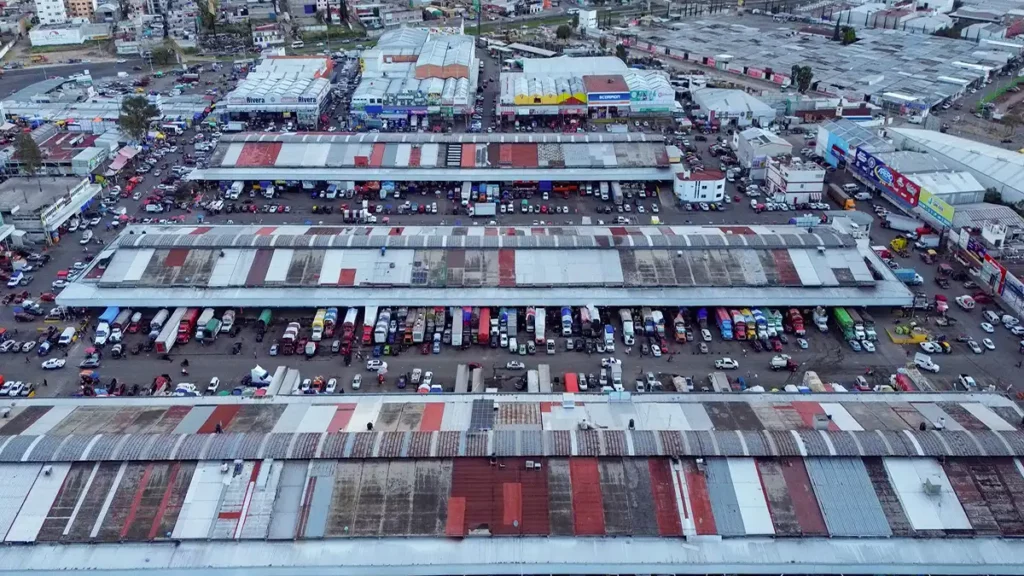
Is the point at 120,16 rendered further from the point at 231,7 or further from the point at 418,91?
the point at 418,91

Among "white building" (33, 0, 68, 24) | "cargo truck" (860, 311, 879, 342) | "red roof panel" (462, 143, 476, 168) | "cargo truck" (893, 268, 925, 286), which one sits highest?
"white building" (33, 0, 68, 24)

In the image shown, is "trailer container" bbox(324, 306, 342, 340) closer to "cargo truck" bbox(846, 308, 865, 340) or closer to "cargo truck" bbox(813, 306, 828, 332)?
"cargo truck" bbox(813, 306, 828, 332)

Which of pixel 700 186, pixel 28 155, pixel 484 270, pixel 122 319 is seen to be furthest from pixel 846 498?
pixel 28 155

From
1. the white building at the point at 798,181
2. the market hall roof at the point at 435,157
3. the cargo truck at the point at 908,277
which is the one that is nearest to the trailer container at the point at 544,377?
the cargo truck at the point at 908,277

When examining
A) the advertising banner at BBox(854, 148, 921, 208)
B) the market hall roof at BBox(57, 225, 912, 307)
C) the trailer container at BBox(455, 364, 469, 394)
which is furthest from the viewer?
the advertising banner at BBox(854, 148, 921, 208)

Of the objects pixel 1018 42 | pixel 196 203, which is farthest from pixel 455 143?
pixel 1018 42

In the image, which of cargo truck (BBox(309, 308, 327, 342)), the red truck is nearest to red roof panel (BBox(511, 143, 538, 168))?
cargo truck (BBox(309, 308, 327, 342))

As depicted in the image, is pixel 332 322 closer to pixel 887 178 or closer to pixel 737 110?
pixel 887 178
